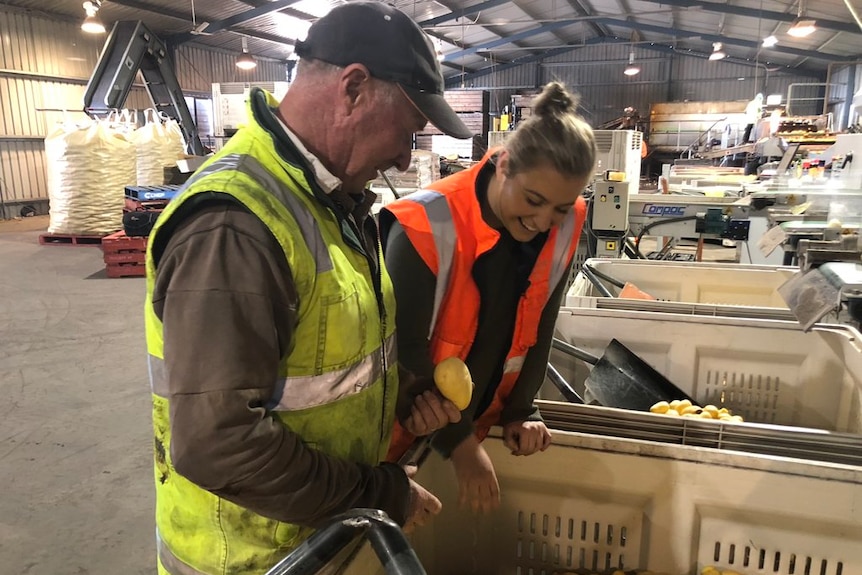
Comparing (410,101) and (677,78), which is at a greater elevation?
(677,78)

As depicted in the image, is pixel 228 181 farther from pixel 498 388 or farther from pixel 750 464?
pixel 750 464

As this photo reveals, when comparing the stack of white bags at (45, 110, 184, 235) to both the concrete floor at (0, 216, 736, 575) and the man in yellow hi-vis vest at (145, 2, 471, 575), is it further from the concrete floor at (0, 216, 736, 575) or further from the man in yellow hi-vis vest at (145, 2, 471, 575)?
the man in yellow hi-vis vest at (145, 2, 471, 575)

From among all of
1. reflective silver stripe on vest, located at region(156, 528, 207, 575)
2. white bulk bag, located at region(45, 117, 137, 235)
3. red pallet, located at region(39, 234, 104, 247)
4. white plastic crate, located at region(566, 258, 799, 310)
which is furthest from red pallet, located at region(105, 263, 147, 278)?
reflective silver stripe on vest, located at region(156, 528, 207, 575)

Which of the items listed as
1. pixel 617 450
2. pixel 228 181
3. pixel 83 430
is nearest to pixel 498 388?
pixel 617 450

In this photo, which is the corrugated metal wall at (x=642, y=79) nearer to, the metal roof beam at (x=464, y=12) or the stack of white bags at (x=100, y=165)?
the metal roof beam at (x=464, y=12)

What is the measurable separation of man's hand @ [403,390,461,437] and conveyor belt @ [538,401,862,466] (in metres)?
0.34

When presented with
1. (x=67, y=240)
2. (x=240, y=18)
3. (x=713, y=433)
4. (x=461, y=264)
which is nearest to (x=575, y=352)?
(x=713, y=433)

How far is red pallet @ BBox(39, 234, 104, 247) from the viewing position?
24.8 feet

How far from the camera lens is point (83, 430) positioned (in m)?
3.04

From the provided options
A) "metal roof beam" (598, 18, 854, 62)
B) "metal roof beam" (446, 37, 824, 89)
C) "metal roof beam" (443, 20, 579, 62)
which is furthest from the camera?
"metal roof beam" (446, 37, 824, 89)

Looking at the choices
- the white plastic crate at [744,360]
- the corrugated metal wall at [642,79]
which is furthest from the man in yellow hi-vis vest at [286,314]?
the corrugated metal wall at [642,79]

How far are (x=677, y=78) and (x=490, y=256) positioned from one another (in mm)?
18273

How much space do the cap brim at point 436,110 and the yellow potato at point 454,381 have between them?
393 mm

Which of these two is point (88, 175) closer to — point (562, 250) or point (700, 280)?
point (700, 280)
